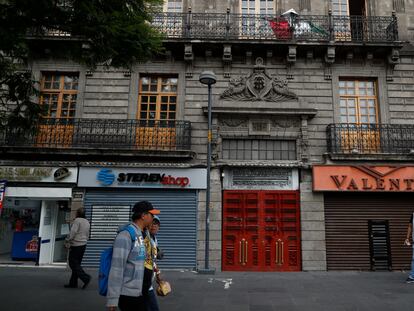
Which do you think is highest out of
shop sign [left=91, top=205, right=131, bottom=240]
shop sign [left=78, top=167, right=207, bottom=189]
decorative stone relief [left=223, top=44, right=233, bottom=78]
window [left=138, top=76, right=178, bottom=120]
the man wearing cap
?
decorative stone relief [left=223, top=44, right=233, bottom=78]

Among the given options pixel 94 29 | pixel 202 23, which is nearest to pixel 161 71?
pixel 202 23

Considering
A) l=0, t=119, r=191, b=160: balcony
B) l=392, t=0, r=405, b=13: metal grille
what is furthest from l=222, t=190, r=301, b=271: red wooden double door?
l=392, t=0, r=405, b=13: metal grille

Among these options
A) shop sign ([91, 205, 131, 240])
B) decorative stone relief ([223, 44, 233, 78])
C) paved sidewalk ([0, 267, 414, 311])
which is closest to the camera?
paved sidewalk ([0, 267, 414, 311])

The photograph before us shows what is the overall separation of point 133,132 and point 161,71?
2.52 metres

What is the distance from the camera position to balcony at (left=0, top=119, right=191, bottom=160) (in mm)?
10984

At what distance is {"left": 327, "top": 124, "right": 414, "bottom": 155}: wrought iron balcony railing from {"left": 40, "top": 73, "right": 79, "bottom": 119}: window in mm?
9330

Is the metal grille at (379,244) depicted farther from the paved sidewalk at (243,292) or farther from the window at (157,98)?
the window at (157,98)

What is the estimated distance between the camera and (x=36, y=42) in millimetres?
11516

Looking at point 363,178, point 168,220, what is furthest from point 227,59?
point 363,178

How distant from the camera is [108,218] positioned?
1095 cm

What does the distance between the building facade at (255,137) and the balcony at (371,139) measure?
0.12 ft

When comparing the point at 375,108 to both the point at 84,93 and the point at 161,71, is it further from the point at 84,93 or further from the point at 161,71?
the point at 84,93

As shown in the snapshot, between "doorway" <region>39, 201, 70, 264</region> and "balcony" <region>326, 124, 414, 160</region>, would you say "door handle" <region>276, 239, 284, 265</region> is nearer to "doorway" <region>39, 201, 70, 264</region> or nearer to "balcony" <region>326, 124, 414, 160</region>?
"balcony" <region>326, 124, 414, 160</region>

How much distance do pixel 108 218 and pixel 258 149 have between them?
18.6 feet
